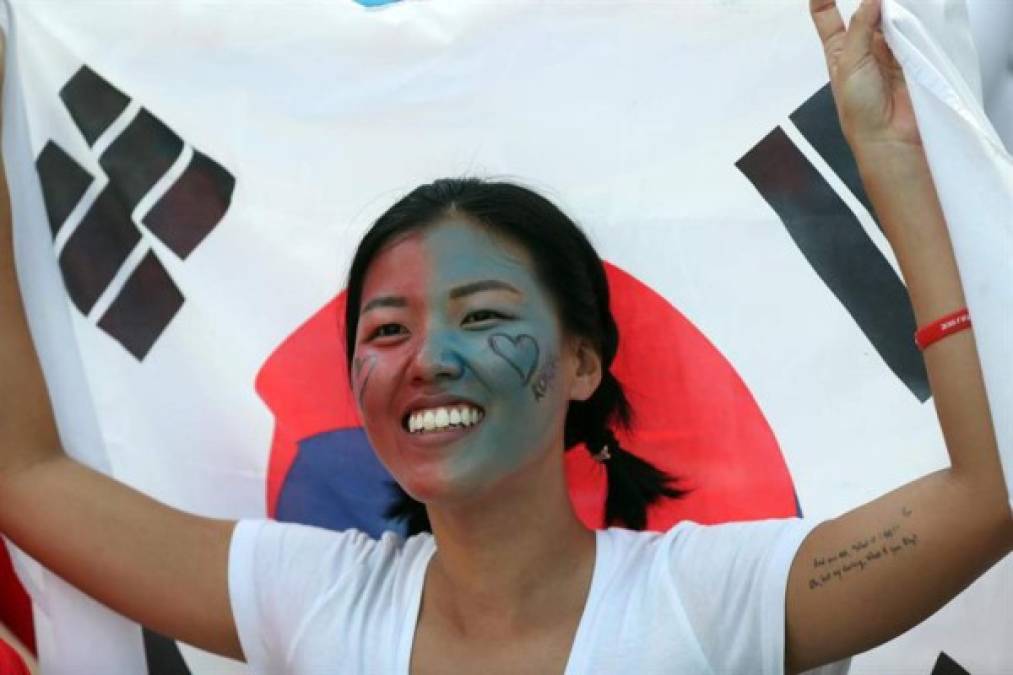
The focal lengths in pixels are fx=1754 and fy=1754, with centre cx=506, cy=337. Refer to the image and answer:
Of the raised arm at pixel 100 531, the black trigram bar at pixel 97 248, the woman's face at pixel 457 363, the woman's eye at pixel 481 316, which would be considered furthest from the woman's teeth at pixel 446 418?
the black trigram bar at pixel 97 248

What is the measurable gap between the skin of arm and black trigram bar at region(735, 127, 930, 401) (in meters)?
0.39

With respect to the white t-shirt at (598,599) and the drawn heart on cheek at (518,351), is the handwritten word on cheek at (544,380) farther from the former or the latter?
the white t-shirt at (598,599)

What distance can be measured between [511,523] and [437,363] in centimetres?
21

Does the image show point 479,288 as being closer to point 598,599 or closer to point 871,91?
point 598,599

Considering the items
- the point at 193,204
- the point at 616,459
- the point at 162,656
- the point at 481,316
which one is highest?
the point at 193,204

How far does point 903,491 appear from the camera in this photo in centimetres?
180

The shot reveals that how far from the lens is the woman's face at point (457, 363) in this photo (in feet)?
6.30

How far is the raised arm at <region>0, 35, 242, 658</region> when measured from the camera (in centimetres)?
212

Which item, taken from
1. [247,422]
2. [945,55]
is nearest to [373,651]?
[247,422]

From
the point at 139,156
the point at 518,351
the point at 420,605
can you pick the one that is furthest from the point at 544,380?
the point at 139,156

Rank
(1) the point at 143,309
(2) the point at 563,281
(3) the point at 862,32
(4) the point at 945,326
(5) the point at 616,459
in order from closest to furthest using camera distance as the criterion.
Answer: (4) the point at 945,326 → (3) the point at 862,32 → (2) the point at 563,281 → (5) the point at 616,459 → (1) the point at 143,309

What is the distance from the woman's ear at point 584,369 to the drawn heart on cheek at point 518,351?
0.11 meters

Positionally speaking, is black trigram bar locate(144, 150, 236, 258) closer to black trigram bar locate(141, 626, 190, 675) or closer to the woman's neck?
black trigram bar locate(141, 626, 190, 675)

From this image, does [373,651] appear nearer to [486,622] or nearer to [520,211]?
Answer: [486,622]
